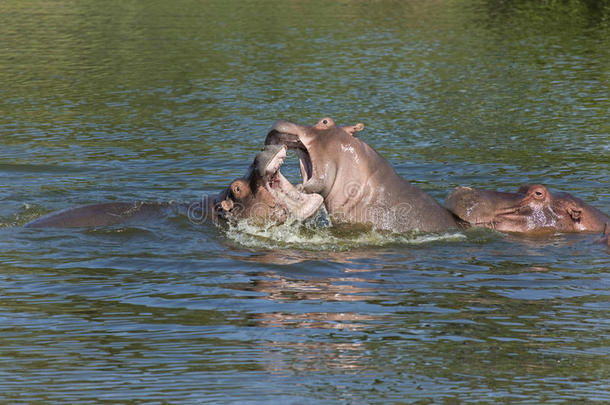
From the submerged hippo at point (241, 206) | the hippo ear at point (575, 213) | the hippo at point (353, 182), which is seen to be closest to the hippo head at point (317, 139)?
the hippo at point (353, 182)

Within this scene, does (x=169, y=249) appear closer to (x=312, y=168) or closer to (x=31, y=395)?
(x=312, y=168)

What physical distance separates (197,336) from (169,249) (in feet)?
9.32

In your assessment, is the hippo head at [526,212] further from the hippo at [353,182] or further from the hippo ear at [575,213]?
Answer: the hippo at [353,182]

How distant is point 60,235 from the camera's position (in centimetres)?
993

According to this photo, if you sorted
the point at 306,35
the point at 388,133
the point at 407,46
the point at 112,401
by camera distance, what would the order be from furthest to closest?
the point at 306,35 < the point at 407,46 < the point at 388,133 < the point at 112,401

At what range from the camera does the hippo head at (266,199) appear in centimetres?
925

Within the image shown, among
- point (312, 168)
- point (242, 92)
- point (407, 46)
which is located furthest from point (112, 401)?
point (407, 46)

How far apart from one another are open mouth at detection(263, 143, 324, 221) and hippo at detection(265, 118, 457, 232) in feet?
0.38

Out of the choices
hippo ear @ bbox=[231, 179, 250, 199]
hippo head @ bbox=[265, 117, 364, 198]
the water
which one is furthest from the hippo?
hippo ear @ bbox=[231, 179, 250, 199]

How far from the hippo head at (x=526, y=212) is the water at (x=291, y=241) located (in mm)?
152

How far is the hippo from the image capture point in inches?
353

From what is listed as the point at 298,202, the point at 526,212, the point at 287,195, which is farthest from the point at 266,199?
the point at 526,212

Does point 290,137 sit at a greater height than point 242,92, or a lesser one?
greater

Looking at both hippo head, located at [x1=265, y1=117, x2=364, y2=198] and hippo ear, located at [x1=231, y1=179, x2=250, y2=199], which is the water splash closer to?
hippo ear, located at [x1=231, y1=179, x2=250, y2=199]
